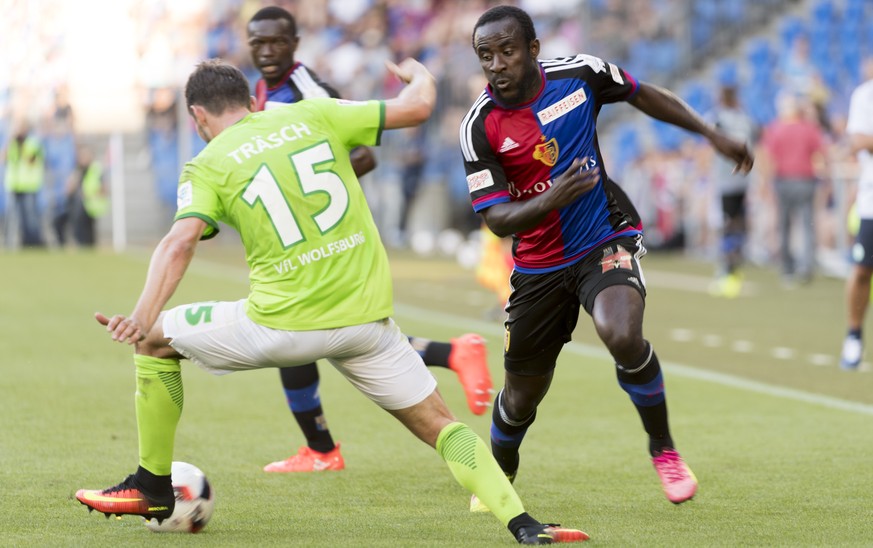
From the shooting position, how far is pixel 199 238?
545 centimetres

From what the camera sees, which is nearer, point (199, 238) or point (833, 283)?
point (199, 238)

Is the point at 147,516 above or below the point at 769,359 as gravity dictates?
above

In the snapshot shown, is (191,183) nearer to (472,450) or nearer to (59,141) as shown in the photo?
(472,450)

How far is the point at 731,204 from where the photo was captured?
65.5 ft

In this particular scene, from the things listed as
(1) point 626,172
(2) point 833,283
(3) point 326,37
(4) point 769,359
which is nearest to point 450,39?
(3) point 326,37

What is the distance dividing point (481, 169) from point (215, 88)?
3.94 feet

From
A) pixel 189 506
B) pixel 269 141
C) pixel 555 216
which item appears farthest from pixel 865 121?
pixel 189 506

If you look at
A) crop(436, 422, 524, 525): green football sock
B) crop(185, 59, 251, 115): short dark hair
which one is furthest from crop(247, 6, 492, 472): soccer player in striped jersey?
crop(436, 422, 524, 525): green football sock

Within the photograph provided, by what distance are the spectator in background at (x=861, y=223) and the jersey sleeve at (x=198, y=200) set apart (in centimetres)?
622

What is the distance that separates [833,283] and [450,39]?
13.5 metres

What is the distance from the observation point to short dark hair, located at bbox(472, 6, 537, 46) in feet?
20.2

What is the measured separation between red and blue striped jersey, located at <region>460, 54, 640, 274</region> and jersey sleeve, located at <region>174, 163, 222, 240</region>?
120 cm

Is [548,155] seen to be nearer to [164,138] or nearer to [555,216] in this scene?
[555,216]

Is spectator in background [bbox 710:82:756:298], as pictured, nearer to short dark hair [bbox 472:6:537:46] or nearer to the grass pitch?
the grass pitch
